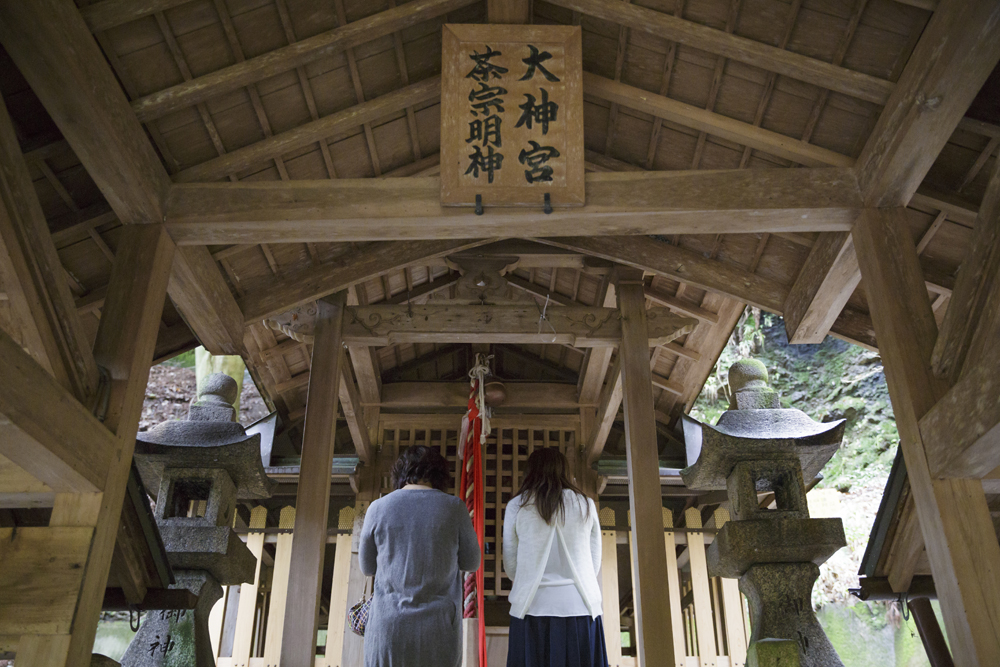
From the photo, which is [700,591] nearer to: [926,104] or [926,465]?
[926,465]

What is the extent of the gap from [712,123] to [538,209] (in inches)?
45.1

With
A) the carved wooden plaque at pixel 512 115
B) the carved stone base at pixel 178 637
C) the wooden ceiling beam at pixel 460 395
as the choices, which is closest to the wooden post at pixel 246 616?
the carved stone base at pixel 178 637

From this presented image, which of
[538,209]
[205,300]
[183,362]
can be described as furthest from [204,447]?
[183,362]

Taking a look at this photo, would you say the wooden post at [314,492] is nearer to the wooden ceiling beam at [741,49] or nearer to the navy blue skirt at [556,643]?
the navy blue skirt at [556,643]

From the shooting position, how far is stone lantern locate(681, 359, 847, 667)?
452 centimetres

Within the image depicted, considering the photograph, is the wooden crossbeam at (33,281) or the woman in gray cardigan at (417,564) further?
the woman in gray cardigan at (417,564)

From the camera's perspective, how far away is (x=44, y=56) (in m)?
3.02

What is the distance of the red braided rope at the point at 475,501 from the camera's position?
4574mm

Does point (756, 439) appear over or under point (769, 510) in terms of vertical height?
over

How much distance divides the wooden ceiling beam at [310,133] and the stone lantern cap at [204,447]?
2.09 metres

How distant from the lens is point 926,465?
3133mm

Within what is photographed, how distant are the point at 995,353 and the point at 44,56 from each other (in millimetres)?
3653

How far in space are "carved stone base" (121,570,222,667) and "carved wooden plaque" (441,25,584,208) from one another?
10.0 ft

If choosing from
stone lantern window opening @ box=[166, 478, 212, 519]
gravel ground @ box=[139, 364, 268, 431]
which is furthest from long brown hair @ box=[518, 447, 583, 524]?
gravel ground @ box=[139, 364, 268, 431]
